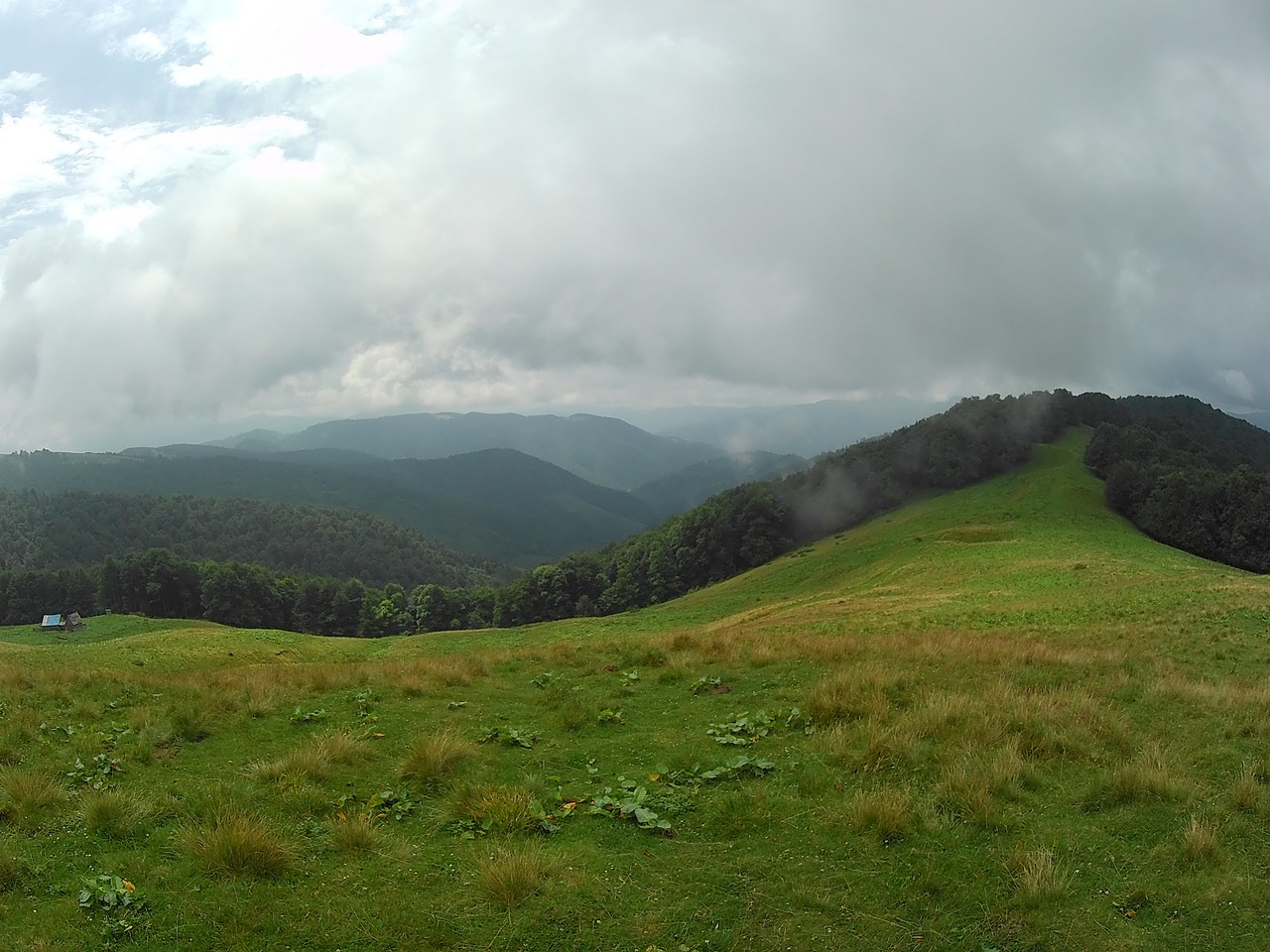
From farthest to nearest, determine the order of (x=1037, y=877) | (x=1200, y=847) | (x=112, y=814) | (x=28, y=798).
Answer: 1. (x=28, y=798)
2. (x=112, y=814)
3. (x=1200, y=847)
4. (x=1037, y=877)

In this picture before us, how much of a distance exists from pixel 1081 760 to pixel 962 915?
3908mm

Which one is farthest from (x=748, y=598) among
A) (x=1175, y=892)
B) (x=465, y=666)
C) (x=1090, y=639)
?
(x=1175, y=892)

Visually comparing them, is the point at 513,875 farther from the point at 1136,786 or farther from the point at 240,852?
the point at 1136,786

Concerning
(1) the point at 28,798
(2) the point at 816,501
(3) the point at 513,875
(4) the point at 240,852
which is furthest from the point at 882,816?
(2) the point at 816,501

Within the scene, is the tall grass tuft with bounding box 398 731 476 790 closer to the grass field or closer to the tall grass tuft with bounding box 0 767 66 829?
the grass field

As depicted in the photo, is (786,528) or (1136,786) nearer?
(1136,786)

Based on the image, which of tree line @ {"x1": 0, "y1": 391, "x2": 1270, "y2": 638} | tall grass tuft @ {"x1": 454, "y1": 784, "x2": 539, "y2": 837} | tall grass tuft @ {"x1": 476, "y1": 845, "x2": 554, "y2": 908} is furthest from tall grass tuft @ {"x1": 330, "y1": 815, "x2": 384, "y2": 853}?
tree line @ {"x1": 0, "y1": 391, "x2": 1270, "y2": 638}

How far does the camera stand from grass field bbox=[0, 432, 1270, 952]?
5.67 meters

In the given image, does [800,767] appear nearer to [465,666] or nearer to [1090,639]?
[465,666]

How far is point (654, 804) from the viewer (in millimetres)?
7656

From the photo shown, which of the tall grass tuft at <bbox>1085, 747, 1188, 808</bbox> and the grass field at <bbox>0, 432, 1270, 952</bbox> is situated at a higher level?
the tall grass tuft at <bbox>1085, 747, 1188, 808</bbox>

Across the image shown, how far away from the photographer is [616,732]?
10586mm

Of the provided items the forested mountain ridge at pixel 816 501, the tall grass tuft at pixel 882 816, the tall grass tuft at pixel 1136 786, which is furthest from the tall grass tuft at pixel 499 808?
the forested mountain ridge at pixel 816 501

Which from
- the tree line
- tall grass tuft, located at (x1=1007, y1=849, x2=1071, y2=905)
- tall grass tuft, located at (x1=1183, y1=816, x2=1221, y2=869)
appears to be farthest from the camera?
the tree line
